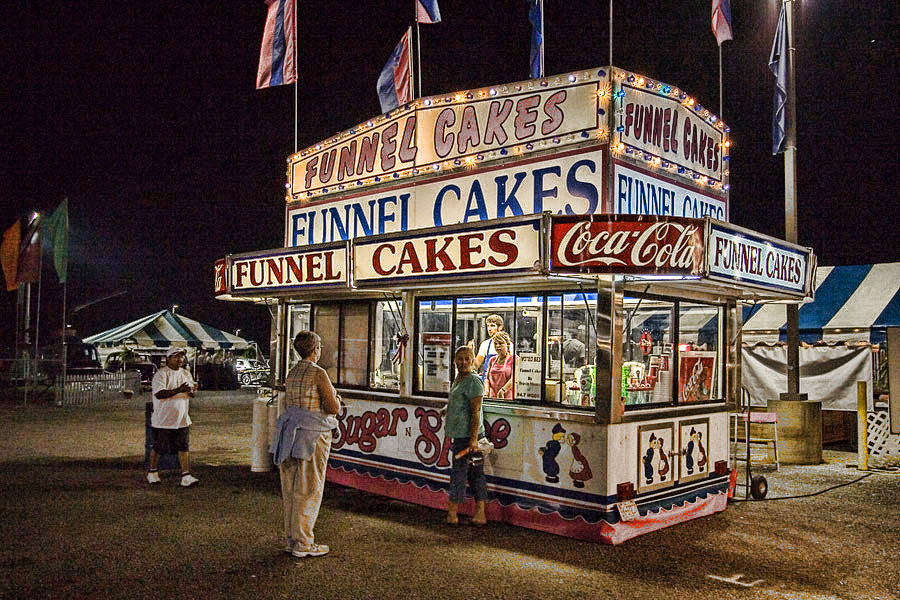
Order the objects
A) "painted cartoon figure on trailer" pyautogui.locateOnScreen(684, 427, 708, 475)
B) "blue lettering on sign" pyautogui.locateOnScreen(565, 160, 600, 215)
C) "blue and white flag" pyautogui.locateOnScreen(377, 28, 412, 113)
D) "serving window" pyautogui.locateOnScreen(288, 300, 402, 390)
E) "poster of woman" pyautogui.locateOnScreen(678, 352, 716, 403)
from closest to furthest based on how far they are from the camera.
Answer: "blue lettering on sign" pyautogui.locateOnScreen(565, 160, 600, 215)
"painted cartoon figure on trailer" pyautogui.locateOnScreen(684, 427, 708, 475)
"poster of woman" pyautogui.locateOnScreen(678, 352, 716, 403)
"serving window" pyautogui.locateOnScreen(288, 300, 402, 390)
"blue and white flag" pyautogui.locateOnScreen(377, 28, 412, 113)

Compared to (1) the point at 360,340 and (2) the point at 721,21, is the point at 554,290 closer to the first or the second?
(1) the point at 360,340

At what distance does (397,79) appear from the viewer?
473 inches

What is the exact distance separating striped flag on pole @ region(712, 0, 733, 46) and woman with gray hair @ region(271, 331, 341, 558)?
7.81 meters

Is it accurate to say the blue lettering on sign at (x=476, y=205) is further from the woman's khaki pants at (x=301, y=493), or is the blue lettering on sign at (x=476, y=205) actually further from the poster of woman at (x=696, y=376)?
the woman's khaki pants at (x=301, y=493)

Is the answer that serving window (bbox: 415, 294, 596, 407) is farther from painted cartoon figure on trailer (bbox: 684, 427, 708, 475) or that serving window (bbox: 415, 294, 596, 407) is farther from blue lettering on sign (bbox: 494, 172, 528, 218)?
painted cartoon figure on trailer (bbox: 684, 427, 708, 475)

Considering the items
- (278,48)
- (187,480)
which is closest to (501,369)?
(187,480)

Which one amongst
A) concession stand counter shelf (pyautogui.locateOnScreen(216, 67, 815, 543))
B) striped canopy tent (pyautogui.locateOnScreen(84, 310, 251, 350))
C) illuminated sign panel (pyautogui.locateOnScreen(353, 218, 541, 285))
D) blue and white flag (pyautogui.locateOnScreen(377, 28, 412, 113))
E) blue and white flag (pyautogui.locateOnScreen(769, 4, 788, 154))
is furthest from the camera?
striped canopy tent (pyautogui.locateOnScreen(84, 310, 251, 350))

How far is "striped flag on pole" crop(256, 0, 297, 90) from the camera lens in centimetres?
1251

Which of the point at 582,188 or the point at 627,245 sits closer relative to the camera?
the point at 627,245

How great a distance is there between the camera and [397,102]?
12.0 m

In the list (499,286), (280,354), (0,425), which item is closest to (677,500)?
(499,286)

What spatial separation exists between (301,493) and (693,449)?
4532 mm

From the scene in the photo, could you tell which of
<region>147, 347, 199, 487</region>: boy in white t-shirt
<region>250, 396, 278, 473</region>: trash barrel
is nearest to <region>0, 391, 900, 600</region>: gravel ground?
<region>250, 396, 278, 473</region>: trash barrel

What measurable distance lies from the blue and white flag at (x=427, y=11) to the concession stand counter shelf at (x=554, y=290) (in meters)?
2.22
